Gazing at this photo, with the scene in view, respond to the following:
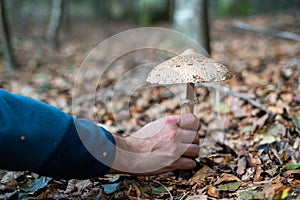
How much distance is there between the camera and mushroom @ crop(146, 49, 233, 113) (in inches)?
72.3

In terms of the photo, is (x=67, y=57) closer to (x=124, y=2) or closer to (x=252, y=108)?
(x=252, y=108)

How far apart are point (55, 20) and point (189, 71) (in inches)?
269

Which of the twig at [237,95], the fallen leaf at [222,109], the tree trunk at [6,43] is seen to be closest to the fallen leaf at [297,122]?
the twig at [237,95]

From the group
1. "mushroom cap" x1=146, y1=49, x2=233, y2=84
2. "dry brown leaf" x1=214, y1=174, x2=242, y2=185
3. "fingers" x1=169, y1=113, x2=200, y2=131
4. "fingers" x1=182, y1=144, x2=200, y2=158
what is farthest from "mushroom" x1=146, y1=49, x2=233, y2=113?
"dry brown leaf" x1=214, y1=174, x2=242, y2=185

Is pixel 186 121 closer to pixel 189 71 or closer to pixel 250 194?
pixel 189 71

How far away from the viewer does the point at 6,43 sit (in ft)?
18.9

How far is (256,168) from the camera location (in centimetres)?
207

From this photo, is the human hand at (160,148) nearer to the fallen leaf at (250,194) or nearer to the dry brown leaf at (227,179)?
the dry brown leaf at (227,179)

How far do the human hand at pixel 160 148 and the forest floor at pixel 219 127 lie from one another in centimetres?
15

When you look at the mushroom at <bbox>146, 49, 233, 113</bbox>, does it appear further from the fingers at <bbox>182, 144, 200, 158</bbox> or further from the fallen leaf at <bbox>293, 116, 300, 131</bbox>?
the fallen leaf at <bbox>293, 116, 300, 131</bbox>

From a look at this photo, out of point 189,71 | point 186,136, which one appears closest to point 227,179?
point 186,136

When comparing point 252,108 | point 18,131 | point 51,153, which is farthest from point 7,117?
point 252,108

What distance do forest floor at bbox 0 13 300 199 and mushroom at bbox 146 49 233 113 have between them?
580 millimetres

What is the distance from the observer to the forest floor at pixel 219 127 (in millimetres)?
1948
